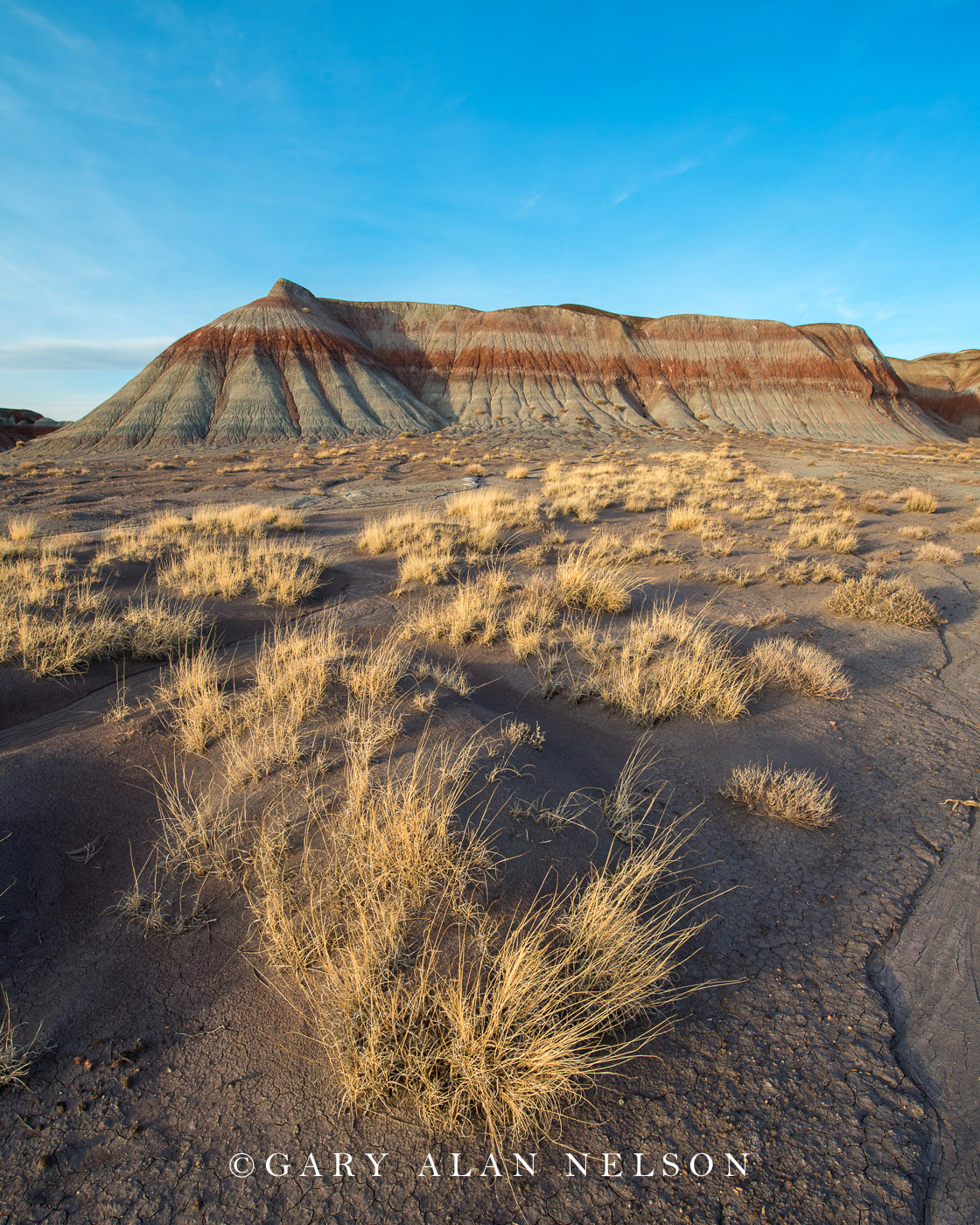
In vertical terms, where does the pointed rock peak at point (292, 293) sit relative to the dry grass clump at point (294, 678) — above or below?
above

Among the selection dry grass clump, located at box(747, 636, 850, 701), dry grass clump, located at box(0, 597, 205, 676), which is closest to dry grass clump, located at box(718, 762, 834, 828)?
dry grass clump, located at box(747, 636, 850, 701)

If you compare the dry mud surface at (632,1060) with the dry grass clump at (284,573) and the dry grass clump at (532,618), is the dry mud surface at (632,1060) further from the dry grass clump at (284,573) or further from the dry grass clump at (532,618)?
the dry grass clump at (284,573)

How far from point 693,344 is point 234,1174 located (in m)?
70.4

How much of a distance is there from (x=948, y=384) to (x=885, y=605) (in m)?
109

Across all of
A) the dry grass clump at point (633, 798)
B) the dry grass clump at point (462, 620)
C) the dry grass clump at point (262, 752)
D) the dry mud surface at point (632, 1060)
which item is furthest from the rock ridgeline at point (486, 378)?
the dry grass clump at point (633, 798)

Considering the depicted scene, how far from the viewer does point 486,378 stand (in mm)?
54812

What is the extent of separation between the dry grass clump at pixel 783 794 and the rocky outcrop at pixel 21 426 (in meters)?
73.2

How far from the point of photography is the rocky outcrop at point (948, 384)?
7581 centimetres

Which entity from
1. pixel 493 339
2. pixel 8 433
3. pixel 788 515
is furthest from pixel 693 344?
pixel 8 433

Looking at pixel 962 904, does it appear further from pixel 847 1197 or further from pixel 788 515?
pixel 788 515

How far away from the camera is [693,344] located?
60.1 meters

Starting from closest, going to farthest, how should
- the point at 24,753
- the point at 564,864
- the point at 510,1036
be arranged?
the point at 510,1036
the point at 564,864
the point at 24,753

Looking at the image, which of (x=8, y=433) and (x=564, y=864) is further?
(x=8, y=433)

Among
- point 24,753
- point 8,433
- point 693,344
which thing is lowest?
point 24,753
